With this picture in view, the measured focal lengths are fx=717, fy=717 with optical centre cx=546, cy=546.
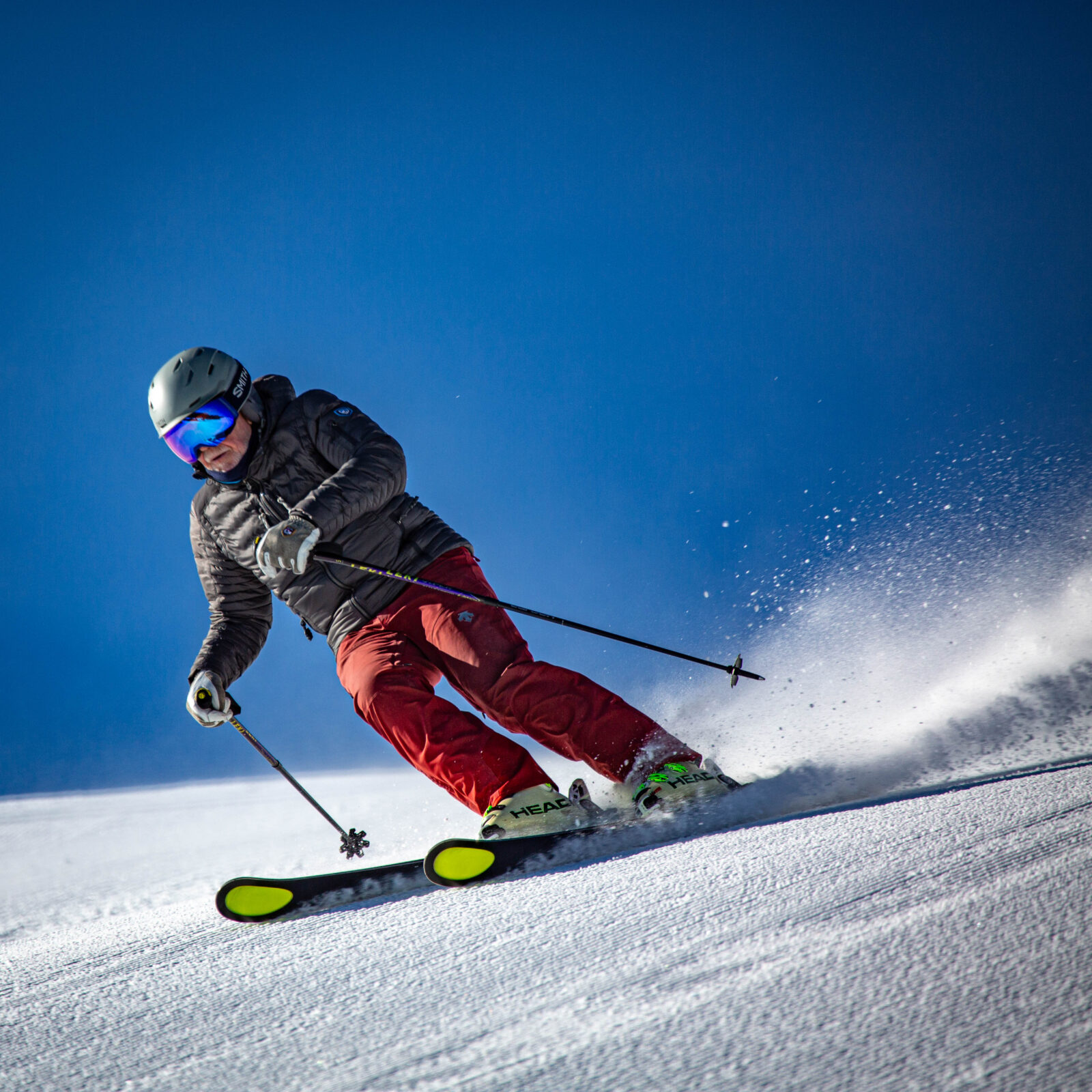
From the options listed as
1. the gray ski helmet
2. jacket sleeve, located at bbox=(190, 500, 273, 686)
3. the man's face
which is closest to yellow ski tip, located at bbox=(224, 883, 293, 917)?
jacket sleeve, located at bbox=(190, 500, 273, 686)

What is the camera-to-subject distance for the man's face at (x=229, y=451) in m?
2.37

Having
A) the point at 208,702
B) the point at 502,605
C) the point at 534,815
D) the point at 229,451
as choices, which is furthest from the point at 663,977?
the point at 229,451

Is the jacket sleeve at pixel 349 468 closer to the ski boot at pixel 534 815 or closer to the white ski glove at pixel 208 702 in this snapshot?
the white ski glove at pixel 208 702

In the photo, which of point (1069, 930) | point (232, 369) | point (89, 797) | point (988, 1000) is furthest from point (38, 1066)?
point (89, 797)

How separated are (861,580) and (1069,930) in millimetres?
3384

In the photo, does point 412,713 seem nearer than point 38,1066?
No

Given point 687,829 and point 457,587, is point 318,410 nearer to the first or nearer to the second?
point 457,587

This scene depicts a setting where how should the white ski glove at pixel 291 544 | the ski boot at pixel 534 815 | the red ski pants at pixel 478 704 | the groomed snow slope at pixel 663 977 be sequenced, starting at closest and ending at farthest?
the groomed snow slope at pixel 663 977 < the ski boot at pixel 534 815 < the red ski pants at pixel 478 704 < the white ski glove at pixel 291 544

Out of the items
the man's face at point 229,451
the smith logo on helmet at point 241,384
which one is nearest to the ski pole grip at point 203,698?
the man's face at point 229,451

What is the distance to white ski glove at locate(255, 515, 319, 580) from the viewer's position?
6.82 ft

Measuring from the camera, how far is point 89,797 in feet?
24.3

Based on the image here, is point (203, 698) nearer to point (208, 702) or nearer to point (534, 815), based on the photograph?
point (208, 702)

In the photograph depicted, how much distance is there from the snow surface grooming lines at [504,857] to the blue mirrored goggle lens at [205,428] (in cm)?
139

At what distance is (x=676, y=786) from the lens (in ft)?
6.22
